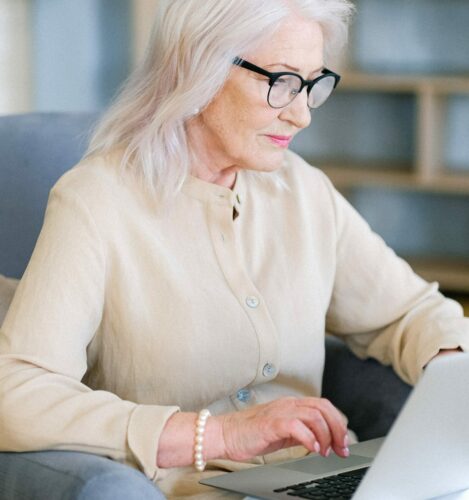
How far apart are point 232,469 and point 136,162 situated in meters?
0.47

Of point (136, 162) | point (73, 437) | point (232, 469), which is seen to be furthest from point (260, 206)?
point (73, 437)

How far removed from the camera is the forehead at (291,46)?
65.0 inches

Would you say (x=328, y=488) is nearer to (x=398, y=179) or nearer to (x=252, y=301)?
(x=252, y=301)

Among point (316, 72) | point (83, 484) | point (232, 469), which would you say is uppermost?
point (316, 72)

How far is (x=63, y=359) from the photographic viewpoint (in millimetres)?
1519

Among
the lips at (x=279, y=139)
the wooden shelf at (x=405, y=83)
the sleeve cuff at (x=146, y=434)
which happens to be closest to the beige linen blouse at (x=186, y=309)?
the sleeve cuff at (x=146, y=434)

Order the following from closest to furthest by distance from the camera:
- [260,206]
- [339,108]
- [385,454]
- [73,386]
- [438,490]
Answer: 1. [385,454]
2. [438,490]
3. [73,386]
4. [260,206]
5. [339,108]

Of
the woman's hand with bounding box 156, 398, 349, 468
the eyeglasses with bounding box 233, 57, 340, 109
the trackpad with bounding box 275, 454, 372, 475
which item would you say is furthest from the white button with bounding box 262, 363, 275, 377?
the eyeglasses with bounding box 233, 57, 340, 109

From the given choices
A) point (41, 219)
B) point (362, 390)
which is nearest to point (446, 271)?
point (362, 390)

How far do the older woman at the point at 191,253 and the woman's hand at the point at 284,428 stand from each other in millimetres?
21

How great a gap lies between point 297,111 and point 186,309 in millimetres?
333

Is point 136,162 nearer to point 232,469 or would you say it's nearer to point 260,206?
point 260,206

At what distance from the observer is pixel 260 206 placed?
1.83 m

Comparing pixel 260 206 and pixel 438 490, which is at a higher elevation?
pixel 260 206
